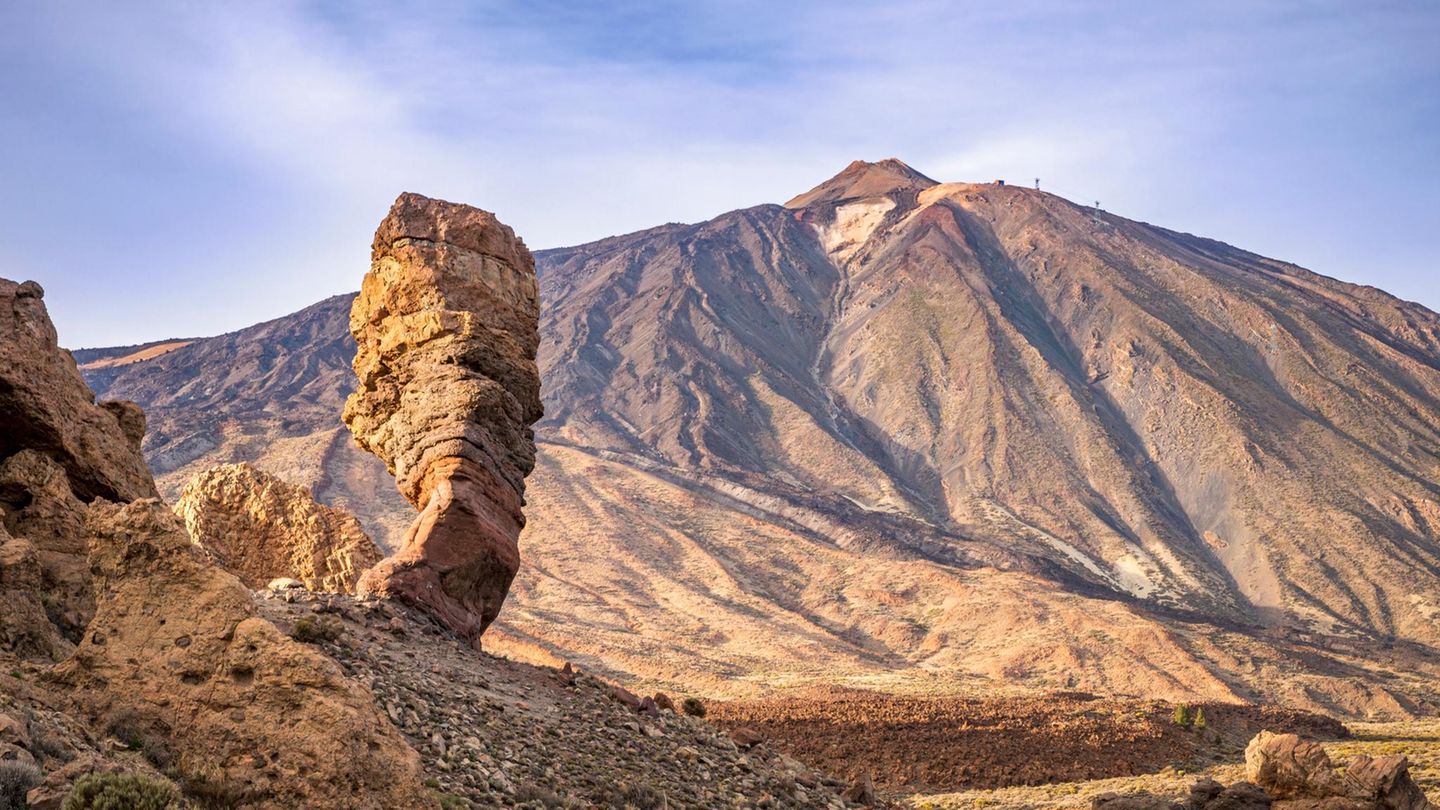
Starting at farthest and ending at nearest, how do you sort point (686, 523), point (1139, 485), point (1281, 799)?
point (1139, 485)
point (686, 523)
point (1281, 799)

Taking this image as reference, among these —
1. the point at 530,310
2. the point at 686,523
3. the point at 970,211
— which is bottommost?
the point at 686,523

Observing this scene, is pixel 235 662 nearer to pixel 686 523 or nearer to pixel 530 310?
pixel 530 310

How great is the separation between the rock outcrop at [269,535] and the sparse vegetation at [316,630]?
818 centimetres

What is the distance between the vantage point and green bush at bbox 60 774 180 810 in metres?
7.43

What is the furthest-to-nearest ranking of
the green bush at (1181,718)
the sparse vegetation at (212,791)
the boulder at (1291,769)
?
1. the green bush at (1181,718)
2. the boulder at (1291,769)
3. the sparse vegetation at (212,791)

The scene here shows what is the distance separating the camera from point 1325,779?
1311 centimetres

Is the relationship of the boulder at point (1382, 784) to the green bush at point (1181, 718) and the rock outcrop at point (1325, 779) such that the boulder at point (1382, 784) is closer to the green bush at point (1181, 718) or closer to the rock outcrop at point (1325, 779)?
the rock outcrop at point (1325, 779)

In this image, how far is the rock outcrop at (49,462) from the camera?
1230cm

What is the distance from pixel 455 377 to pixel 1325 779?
1297cm

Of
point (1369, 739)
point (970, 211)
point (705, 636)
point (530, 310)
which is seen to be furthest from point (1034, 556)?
point (970, 211)

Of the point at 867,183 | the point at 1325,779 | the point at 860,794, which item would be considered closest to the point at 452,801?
the point at 860,794

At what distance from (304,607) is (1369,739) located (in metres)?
31.2

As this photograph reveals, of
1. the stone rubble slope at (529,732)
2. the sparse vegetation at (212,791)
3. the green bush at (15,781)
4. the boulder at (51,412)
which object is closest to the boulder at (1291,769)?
the stone rubble slope at (529,732)

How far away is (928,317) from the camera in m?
131
